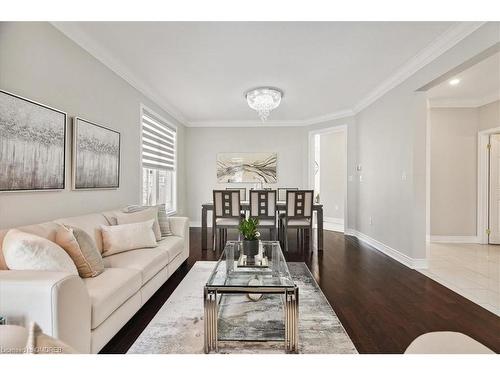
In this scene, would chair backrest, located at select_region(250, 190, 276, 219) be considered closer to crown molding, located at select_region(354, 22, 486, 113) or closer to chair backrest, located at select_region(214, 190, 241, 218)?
chair backrest, located at select_region(214, 190, 241, 218)

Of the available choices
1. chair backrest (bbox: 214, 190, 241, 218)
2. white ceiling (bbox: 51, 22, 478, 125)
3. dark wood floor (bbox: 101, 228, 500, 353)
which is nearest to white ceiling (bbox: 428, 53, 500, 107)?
white ceiling (bbox: 51, 22, 478, 125)

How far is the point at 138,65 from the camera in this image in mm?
3305

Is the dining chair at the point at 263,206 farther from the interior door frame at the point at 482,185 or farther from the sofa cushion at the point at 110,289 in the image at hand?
the interior door frame at the point at 482,185

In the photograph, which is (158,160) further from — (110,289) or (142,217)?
(110,289)

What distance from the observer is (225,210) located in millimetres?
4316

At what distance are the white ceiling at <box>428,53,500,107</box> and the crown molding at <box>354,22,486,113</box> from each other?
0.46m

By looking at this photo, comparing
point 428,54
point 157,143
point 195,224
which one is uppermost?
point 428,54

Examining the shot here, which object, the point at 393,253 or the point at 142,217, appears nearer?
the point at 142,217

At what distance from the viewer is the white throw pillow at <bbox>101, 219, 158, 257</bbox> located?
241cm

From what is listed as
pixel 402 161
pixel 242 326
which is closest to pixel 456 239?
pixel 402 161

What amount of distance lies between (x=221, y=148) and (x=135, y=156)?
2813 millimetres

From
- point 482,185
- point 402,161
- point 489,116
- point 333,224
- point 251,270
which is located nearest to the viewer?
point 251,270

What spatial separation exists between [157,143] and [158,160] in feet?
1.03
